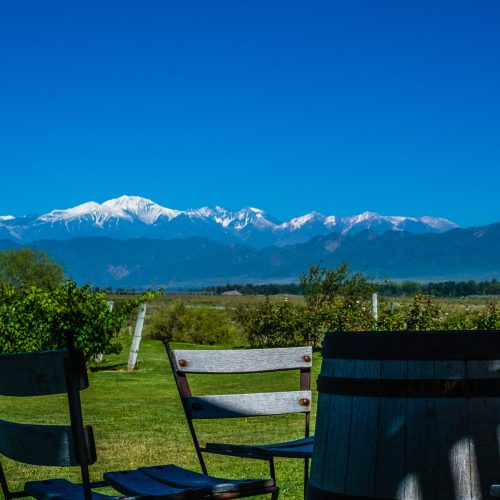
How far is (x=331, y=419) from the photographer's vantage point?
3.23 metres

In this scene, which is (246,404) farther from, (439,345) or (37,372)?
(439,345)

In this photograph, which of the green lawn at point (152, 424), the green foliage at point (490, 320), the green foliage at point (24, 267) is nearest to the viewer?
the green lawn at point (152, 424)

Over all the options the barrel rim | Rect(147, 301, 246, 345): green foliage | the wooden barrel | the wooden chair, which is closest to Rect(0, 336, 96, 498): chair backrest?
the wooden chair

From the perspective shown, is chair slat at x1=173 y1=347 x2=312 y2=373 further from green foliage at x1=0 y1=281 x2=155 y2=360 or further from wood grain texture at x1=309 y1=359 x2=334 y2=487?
green foliage at x1=0 y1=281 x2=155 y2=360

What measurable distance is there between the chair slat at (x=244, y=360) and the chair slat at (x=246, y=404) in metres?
0.14

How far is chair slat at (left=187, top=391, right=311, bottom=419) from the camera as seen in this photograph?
469 centimetres

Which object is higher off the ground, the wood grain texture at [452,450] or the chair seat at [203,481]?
the wood grain texture at [452,450]

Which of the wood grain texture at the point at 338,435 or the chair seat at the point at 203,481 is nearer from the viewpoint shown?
the wood grain texture at the point at 338,435

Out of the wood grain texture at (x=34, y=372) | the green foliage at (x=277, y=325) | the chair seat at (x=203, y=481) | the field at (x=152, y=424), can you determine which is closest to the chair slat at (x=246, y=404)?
the chair seat at (x=203, y=481)

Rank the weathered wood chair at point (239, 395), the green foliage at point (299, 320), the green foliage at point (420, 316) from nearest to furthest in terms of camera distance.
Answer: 1. the weathered wood chair at point (239, 395)
2. the green foliage at point (420, 316)
3. the green foliage at point (299, 320)

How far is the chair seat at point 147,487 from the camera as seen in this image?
3584 millimetres

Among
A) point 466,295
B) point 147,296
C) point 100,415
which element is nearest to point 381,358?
point 100,415

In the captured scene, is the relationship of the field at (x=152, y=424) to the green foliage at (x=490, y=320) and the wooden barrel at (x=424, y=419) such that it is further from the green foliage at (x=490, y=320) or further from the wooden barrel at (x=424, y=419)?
the wooden barrel at (x=424, y=419)

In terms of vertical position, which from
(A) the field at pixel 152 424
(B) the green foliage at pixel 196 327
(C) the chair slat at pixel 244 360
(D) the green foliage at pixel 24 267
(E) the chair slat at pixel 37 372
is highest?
(D) the green foliage at pixel 24 267
